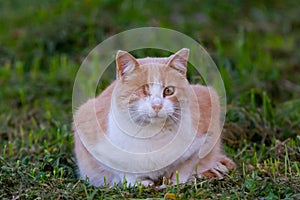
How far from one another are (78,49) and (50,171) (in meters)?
2.85

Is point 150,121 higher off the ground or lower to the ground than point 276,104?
lower

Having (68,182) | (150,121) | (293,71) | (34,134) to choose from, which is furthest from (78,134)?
(293,71)

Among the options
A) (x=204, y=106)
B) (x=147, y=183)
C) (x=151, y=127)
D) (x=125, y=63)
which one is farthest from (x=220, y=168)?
(x=125, y=63)

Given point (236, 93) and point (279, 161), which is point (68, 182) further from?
point (236, 93)

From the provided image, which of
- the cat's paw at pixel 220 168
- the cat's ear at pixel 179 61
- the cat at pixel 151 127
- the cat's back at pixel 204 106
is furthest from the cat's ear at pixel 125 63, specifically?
the cat's paw at pixel 220 168

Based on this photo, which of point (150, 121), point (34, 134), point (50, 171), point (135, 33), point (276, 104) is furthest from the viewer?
point (135, 33)

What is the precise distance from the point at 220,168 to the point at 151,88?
769 millimetres

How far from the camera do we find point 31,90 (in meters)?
6.26

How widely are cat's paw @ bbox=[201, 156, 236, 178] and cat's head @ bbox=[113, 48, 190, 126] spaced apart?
1.54 ft

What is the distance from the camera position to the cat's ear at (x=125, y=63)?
3771 millimetres

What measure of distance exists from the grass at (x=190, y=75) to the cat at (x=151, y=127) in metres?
0.14

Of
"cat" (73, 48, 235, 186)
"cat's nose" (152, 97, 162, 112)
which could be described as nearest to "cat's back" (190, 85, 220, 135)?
"cat" (73, 48, 235, 186)

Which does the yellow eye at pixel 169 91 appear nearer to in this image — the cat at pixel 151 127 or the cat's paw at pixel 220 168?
the cat at pixel 151 127

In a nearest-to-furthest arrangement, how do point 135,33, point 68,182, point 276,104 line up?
1. point 68,182
2. point 276,104
3. point 135,33
